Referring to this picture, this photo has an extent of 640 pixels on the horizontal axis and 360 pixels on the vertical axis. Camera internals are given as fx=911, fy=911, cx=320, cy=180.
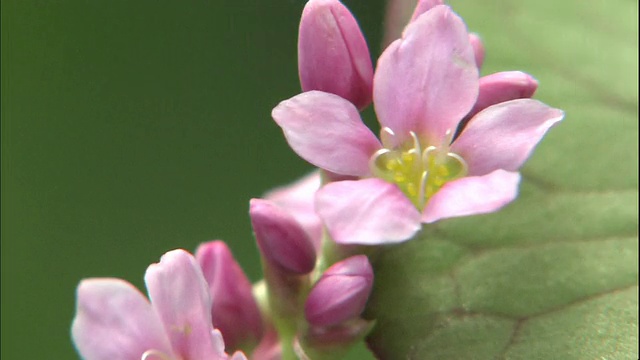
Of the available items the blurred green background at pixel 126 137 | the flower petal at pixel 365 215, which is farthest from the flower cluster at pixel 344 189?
the blurred green background at pixel 126 137

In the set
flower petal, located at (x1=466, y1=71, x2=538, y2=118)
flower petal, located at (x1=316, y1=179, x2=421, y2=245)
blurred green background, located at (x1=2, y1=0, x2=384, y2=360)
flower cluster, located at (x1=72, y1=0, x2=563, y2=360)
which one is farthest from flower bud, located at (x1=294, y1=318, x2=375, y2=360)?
blurred green background, located at (x1=2, y1=0, x2=384, y2=360)

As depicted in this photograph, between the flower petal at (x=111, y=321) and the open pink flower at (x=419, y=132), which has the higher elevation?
the open pink flower at (x=419, y=132)

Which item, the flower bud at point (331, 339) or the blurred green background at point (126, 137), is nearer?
the flower bud at point (331, 339)

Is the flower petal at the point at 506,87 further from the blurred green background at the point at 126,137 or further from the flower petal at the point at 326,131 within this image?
the blurred green background at the point at 126,137

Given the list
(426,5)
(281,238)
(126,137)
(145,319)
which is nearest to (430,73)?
(426,5)

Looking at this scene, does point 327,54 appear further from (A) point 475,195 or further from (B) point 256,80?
(B) point 256,80

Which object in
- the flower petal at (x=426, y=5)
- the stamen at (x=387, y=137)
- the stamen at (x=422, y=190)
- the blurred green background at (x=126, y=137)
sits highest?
the flower petal at (x=426, y=5)

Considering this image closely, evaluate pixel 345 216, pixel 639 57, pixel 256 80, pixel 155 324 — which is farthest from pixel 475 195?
pixel 256 80
